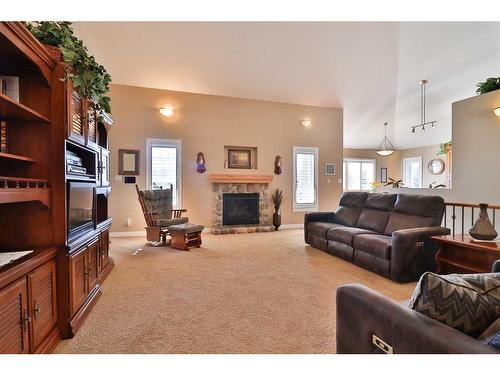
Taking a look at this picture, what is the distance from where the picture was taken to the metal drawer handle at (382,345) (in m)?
1.02

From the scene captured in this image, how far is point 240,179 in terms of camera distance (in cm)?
606

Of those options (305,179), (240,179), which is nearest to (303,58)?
(240,179)

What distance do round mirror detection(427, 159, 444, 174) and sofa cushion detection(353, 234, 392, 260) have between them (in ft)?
24.8

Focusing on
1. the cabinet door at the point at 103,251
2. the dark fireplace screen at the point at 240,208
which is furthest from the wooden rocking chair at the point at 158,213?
the cabinet door at the point at 103,251

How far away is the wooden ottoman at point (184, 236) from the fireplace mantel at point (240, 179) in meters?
1.57

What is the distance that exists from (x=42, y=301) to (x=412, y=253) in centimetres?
332

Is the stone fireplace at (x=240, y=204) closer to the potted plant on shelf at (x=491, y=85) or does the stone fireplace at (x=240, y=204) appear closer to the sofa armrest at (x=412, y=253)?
the sofa armrest at (x=412, y=253)

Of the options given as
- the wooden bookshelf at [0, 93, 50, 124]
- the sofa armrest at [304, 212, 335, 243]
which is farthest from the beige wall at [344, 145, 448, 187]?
the wooden bookshelf at [0, 93, 50, 124]

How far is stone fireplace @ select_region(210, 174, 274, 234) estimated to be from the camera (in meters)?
5.99

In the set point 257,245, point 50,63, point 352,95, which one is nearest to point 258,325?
point 50,63

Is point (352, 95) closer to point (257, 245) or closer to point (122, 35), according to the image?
point (257, 245)

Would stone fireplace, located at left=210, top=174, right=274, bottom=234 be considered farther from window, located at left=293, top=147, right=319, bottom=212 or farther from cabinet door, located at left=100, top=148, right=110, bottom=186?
cabinet door, located at left=100, top=148, right=110, bottom=186

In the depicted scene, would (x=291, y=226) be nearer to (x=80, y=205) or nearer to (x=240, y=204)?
(x=240, y=204)

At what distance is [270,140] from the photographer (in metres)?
6.46
